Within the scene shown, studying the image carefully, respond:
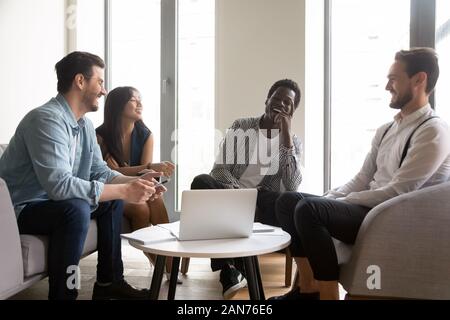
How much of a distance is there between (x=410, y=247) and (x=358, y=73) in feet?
6.91

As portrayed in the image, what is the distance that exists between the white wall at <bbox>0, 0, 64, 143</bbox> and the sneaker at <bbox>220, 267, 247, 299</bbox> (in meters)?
1.88

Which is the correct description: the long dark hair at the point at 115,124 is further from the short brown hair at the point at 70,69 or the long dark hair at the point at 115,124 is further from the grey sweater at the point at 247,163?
the short brown hair at the point at 70,69

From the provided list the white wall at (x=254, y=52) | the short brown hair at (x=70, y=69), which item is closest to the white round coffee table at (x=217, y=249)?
the short brown hair at (x=70, y=69)

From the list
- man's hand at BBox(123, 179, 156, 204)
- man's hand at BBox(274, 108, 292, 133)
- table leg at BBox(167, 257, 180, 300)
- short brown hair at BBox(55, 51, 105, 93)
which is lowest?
table leg at BBox(167, 257, 180, 300)

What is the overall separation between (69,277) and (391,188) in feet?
4.32

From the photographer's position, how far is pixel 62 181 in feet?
5.28

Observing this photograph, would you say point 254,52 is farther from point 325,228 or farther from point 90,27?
point 325,228

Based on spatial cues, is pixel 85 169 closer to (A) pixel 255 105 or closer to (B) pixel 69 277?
(B) pixel 69 277

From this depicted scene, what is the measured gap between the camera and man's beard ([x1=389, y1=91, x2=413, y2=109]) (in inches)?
72.0

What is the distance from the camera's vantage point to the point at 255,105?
327cm

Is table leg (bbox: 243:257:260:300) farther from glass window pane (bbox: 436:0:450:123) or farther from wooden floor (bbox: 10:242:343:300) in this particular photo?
glass window pane (bbox: 436:0:450:123)

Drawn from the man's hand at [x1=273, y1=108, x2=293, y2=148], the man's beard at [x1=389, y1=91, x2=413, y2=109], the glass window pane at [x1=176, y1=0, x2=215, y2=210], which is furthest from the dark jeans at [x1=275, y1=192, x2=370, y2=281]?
the glass window pane at [x1=176, y1=0, x2=215, y2=210]
